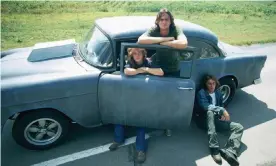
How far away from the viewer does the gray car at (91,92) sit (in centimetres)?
380

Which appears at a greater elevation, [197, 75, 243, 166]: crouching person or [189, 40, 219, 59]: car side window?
[189, 40, 219, 59]: car side window

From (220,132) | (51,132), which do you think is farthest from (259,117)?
(51,132)

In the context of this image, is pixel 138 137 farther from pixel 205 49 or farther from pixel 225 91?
pixel 225 91

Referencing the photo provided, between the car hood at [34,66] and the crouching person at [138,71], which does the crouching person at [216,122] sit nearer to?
the crouching person at [138,71]

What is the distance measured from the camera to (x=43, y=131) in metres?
4.11

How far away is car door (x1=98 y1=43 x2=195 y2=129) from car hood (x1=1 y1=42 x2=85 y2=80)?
62 centimetres

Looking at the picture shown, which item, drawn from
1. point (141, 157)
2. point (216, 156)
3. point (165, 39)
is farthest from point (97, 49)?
point (216, 156)

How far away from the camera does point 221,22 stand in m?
15.6

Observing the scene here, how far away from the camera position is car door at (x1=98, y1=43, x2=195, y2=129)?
12.9ft

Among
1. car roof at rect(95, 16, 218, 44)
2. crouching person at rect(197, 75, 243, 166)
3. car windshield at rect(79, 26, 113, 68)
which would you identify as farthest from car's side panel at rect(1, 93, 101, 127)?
crouching person at rect(197, 75, 243, 166)

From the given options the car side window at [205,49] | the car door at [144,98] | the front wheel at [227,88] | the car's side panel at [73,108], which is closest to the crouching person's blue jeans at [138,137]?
the car door at [144,98]

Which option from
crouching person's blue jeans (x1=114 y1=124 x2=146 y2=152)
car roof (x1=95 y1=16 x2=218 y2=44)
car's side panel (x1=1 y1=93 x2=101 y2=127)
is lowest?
crouching person's blue jeans (x1=114 y1=124 x2=146 y2=152)

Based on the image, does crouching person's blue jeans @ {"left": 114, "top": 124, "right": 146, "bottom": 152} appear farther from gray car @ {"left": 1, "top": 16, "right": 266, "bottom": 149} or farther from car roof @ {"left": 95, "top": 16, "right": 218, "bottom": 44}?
car roof @ {"left": 95, "top": 16, "right": 218, "bottom": 44}

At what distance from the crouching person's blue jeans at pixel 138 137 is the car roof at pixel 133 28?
144 cm
